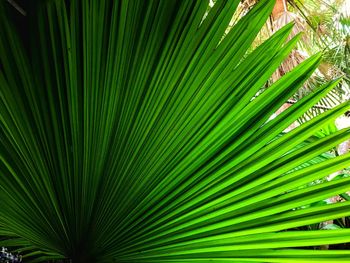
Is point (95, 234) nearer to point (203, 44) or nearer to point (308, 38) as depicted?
point (203, 44)

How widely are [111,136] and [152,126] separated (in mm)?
60

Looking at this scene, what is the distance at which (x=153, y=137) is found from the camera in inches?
20.5

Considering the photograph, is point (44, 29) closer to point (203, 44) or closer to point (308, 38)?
point (203, 44)

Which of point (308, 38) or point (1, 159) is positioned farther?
point (308, 38)

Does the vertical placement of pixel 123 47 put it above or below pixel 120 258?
above

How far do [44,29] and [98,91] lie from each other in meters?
0.12

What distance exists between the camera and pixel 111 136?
512mm

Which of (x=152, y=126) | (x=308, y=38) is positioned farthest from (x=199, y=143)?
(x=308, y=38)

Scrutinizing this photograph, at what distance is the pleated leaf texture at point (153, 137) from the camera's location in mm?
488

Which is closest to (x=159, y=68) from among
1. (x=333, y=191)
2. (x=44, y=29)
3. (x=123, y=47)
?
(x=123, y=47)

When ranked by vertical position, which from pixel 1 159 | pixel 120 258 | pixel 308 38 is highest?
pixel 308 38

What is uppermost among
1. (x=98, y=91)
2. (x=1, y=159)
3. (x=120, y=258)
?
(x=98, y=91)

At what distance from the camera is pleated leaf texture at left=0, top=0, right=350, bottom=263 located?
1.60 feet

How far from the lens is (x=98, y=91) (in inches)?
20.2
